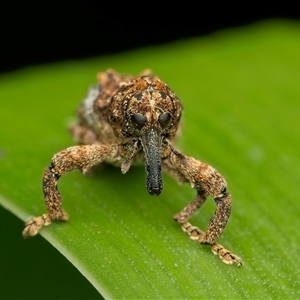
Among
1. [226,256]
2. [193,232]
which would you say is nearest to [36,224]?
[193,232]

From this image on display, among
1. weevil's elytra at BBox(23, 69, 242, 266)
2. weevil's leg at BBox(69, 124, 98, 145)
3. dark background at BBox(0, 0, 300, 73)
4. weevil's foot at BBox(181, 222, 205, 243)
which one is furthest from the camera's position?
dark background at BBox(0, 0, 300, 73)

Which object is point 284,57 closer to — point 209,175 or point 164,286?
point 209,175

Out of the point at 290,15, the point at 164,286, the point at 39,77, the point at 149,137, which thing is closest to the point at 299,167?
the point at 149,137

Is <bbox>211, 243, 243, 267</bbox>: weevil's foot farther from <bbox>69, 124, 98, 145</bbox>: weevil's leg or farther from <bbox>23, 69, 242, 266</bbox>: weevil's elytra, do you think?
<bbox>69, 124, 98, 145</bbox>: weevil's leg

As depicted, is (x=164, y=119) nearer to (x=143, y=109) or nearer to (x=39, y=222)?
(x=143, y=109)

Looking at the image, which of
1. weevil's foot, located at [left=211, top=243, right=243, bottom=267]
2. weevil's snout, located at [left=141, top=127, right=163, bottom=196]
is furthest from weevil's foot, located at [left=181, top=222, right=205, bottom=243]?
weevil's snout, located at [left=141, top=127, right=163, bottom=196]

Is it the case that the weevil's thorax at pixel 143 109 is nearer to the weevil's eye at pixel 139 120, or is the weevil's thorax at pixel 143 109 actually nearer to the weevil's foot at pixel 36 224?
the weevil's eye at pixel 139 120

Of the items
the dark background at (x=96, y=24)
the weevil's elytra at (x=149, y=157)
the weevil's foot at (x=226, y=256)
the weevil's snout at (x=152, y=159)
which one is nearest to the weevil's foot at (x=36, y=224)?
the weevil's elytra at (x=149, y=157)
